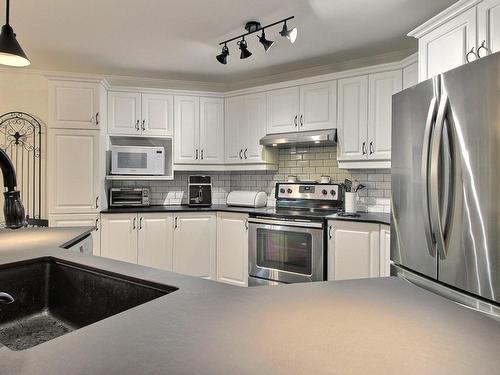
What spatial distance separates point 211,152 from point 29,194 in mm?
2095

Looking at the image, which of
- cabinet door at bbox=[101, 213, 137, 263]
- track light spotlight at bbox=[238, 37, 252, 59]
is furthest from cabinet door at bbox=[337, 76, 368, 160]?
cabinet door at bbox=[101, 213, 137, 263]

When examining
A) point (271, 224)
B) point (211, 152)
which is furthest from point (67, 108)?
point (271, 224)

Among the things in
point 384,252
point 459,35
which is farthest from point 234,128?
point 459,35

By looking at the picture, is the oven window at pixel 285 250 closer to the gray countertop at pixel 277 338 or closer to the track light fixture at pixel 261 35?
the track light fixture at pixel 261 35

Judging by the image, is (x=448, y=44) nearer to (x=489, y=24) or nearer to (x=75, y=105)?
(x=489, y=24)

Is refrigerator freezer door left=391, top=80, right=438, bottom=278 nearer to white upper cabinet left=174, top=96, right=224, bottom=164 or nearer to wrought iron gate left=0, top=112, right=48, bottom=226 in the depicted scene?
white upper cabinet left=174, top=96, right=224, bottom=164

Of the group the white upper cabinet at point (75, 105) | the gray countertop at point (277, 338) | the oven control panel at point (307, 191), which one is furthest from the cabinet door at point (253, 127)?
the gray countertop at point (277, 338)

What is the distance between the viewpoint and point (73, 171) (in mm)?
3516

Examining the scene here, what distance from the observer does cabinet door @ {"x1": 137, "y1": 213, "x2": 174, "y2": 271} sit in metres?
3.66

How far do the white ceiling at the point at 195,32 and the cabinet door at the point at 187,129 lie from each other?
1.15 ft

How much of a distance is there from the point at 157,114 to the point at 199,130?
1.66 ft

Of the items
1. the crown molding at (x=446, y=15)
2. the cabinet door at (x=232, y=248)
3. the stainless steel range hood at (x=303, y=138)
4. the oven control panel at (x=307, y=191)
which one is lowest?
the cabinet door at (x=232, y=248)

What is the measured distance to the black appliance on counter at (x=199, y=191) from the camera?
4.09 meters

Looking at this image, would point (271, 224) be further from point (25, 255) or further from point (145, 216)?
point (25, 255)
